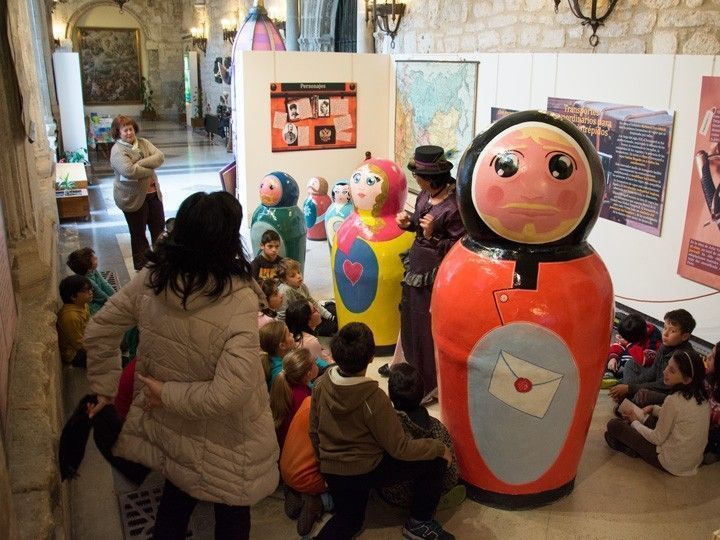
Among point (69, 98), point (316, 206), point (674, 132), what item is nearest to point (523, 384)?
point (674, 132)

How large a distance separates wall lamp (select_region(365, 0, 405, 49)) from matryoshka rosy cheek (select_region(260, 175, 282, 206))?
12.6ft

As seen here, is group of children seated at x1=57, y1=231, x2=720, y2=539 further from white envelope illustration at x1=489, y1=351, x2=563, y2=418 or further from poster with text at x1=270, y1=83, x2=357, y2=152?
poster with text at x1=270, y1=83, x2=357, y2=152

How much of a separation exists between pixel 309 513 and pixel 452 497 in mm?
627

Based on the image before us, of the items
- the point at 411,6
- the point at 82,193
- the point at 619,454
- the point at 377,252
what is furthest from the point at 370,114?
the point at 619,454

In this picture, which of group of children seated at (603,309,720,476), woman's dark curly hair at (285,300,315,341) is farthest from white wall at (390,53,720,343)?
woman's dark curly hair at (285,300,315,341)

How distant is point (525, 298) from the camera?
2.69 meters

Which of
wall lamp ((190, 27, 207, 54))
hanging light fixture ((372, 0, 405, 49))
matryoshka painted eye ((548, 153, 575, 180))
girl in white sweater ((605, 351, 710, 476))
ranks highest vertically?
wall lamp ((190, 27, 207, 54))

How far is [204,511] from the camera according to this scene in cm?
301

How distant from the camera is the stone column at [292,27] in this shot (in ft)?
39.3

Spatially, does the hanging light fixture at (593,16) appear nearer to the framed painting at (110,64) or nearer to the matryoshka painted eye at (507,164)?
the matryoshka painted eye at (507,164)

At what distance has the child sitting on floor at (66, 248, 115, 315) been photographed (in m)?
4.32

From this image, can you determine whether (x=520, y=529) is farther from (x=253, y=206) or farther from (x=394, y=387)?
(x=253, y=206)

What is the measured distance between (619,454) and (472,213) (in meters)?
1.61

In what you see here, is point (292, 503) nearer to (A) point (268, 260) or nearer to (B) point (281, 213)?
(A) point (268, 260)
